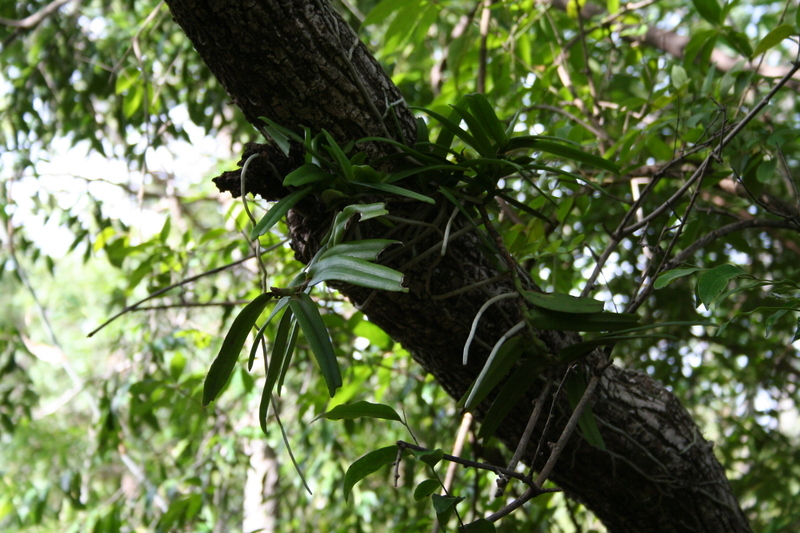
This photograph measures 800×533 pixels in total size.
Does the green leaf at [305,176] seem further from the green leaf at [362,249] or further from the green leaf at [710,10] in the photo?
the green leaf at [710,10]

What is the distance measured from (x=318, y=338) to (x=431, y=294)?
0.17 meters

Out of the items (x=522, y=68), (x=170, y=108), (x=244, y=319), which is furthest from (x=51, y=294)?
(x=244, y=319)

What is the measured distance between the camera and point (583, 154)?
0.42m

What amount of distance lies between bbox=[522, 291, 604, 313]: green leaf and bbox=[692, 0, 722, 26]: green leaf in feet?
1.48

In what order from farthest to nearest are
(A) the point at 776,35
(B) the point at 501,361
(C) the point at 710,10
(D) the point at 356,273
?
(C) the point at 710,10
(A) the point at 776,35
(B) the point at 501,361
(D) the point at 356,273

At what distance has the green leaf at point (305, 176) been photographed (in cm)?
38

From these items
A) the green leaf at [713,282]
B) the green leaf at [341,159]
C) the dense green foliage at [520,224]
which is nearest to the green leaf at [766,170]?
the dense green foliage at [520,224]

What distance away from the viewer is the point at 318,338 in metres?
0.33

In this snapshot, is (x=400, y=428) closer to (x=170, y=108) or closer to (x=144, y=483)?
(x=144, y=483)

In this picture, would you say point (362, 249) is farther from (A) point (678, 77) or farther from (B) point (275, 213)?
(A) point (678, 77)

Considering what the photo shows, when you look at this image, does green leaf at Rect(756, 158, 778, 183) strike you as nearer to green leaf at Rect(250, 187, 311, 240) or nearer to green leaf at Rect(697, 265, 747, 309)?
green leaf at Rect(697, 265, 747, 309)

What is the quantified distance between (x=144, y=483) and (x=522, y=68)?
4.23 feet

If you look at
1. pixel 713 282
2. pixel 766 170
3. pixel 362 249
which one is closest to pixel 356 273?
pixel 362 249

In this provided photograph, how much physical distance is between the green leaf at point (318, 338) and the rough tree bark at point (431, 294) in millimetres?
114
